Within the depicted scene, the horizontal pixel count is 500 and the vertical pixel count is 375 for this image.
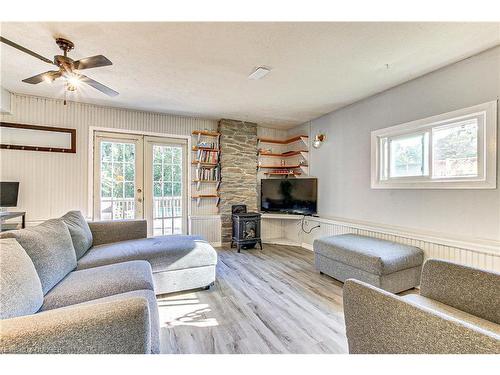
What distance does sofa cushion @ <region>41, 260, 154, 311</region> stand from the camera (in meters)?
1.43

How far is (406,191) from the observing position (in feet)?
9.61

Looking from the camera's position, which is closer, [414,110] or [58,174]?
[414,110]

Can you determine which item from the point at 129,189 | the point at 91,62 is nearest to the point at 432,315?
the point at 91,62

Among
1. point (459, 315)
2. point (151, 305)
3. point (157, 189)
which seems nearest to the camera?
point (459, 315)

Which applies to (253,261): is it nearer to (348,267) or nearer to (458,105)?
(348,267)

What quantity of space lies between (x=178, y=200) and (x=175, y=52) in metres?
2.75

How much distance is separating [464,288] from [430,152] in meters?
1.92

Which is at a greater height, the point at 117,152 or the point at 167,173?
the point at 117,152

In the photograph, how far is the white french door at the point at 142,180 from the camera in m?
3.88

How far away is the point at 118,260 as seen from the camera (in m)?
2.20

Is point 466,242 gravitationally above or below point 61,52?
below

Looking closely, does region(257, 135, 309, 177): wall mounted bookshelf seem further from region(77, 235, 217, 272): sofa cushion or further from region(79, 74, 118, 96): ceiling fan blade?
region(79, 74, 118, 96): ceiling fan blade

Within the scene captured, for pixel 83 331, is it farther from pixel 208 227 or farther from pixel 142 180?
pixel 208 227

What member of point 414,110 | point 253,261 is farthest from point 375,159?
point 253,261
